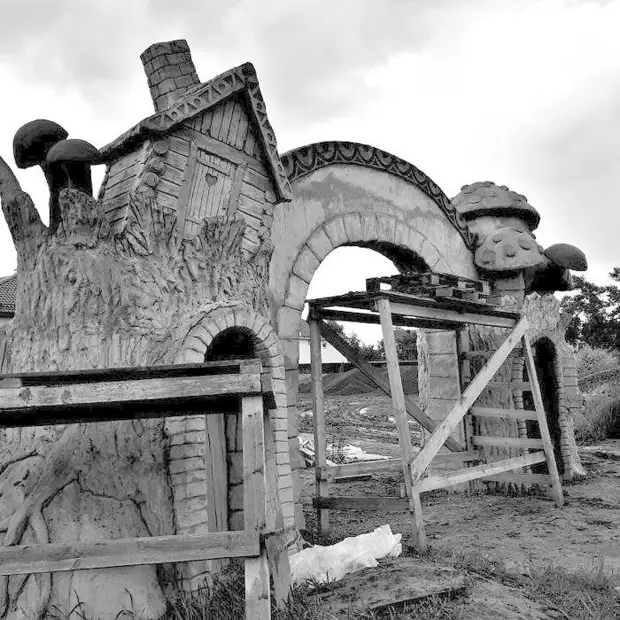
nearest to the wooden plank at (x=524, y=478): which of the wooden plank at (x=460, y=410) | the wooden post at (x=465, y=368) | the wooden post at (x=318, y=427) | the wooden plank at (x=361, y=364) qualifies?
the wooden post at (x=465, y=368)

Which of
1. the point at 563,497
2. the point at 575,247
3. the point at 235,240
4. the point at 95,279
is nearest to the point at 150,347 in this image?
the point at 95,279

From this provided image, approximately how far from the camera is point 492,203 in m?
9.46

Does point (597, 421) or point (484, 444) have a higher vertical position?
point (597, 421)

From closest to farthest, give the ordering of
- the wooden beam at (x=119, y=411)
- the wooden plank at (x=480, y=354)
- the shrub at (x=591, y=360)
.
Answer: the wooden beam at (x=119, y=411) → the wooden plank at (x=480, y=354) → the shrub at (x=591, y=360)

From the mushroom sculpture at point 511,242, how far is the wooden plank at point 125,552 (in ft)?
23.0

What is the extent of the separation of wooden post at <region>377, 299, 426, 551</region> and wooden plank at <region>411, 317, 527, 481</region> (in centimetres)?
10

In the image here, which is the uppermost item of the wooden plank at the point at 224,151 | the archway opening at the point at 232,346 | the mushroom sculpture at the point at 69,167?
the wooden plank at the point at 224,151

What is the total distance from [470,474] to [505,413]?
1.48 meters

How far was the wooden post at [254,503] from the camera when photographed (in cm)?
283

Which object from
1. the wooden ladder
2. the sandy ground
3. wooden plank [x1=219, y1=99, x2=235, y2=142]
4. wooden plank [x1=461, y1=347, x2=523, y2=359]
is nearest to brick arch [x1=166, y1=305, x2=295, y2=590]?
the wooden ladder

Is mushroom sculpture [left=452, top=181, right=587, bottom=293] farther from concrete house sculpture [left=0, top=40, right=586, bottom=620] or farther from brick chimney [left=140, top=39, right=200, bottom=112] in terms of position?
brick chimney [left=140, top=39, right=200, bottom=112]

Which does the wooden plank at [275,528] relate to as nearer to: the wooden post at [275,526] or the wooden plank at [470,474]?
the wooden post at [275,526]

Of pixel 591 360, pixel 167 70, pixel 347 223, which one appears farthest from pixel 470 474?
pixel 591 360

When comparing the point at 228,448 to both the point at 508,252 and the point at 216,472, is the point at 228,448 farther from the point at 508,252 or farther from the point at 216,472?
the point at 508,252
